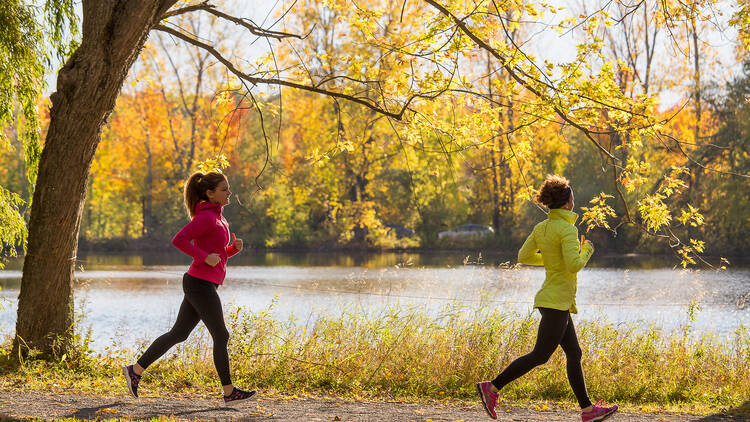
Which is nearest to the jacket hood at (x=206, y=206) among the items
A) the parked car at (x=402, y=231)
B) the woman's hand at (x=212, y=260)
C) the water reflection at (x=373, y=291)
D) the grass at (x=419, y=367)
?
the woman's hand at (x=212, y=260)

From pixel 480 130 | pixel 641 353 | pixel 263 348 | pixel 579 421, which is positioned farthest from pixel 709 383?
pixel 263 348

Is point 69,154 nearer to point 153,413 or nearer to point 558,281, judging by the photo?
point 153,413

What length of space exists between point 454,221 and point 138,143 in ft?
57.0

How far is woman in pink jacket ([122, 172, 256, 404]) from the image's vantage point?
5570mm

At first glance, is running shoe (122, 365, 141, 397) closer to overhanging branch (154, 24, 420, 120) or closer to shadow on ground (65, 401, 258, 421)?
shadow on ground (65, 401, 258, 421)

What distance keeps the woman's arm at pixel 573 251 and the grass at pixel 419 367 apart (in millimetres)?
2312

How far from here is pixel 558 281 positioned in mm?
5258

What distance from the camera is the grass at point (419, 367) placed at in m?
7.16

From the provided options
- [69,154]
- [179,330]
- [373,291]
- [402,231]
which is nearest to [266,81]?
[69,154]

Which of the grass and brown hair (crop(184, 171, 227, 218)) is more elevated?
brown hair (crop(184, 171, 227, 218))

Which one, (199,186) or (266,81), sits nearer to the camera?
(199,186)

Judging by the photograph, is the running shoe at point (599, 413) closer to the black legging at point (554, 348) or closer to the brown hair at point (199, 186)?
the black legging at point (554, 348)

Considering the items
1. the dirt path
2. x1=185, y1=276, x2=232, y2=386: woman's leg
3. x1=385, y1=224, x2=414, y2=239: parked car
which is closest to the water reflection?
the dirt path

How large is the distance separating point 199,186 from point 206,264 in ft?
1.93
